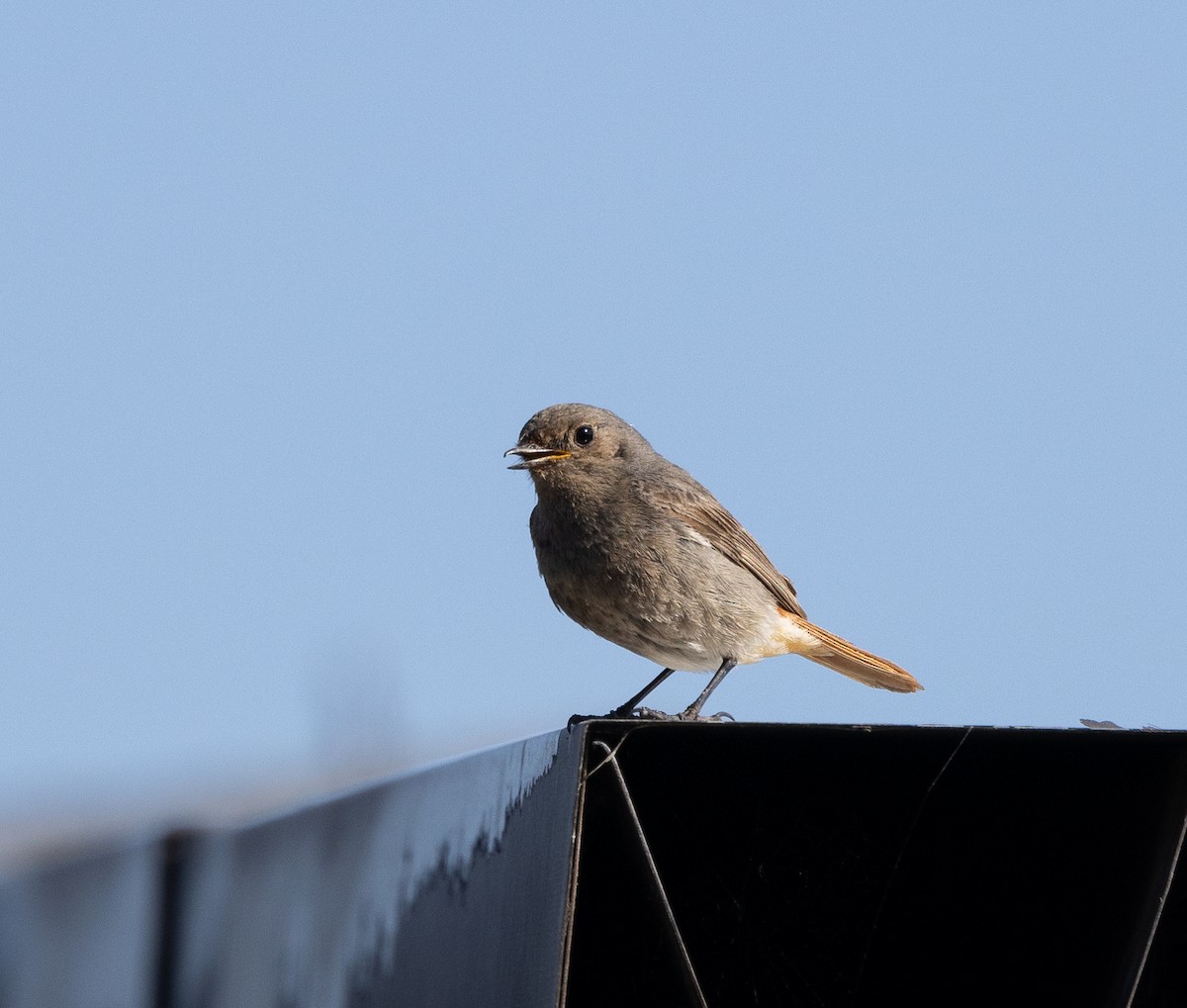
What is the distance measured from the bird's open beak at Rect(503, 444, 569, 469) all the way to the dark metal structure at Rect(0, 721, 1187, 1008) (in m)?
2.62

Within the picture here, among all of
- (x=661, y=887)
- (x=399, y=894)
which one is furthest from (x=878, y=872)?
(x=399, y=894)

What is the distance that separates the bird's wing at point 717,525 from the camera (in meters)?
6.60

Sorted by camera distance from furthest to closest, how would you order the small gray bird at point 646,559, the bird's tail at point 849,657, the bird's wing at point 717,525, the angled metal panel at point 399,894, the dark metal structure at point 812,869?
the bird's tail at point 849,657 < the bird's wing at point 717,525 < the small gray bird at point 646,559 < the dark metal structure at point 812,869 < the angled metal panel at point 399,894

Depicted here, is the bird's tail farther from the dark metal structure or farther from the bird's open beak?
the dark metal structure

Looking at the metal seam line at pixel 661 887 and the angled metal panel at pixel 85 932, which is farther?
the angled metal panel at pixel 85 932

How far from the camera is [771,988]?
364 cm

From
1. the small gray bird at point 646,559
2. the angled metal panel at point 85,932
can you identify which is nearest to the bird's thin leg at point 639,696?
the small gray bird at point 646,559

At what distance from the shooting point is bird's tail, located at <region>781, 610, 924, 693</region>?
700 cm

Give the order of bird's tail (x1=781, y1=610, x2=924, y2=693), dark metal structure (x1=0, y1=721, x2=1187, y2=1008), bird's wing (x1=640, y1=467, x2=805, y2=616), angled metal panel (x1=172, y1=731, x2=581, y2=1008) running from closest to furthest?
angled metal panel (x1=172, y1=731, x2=581, y2=1008)
dark metal structure (x1=0, y1=721, x2=1187, y2=1008)
bird's wing (x1=640, y1=467, x2=805, y2=616)
bird's tail (x1=781, y1=610, x2=924, y2=693)

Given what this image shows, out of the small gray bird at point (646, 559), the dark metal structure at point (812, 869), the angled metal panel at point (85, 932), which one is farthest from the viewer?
the small gray bird at point (646, 559)

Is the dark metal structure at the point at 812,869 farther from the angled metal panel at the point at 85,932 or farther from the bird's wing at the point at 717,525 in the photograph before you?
the bird's wing at the point at 717,525

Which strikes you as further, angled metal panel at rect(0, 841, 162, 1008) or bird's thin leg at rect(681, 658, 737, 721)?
bird's thin leg at rect(681, 658, 737, 721)

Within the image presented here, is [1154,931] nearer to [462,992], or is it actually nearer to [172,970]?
[462,992]

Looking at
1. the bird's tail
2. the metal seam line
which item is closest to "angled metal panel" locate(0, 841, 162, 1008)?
the metal seam line
